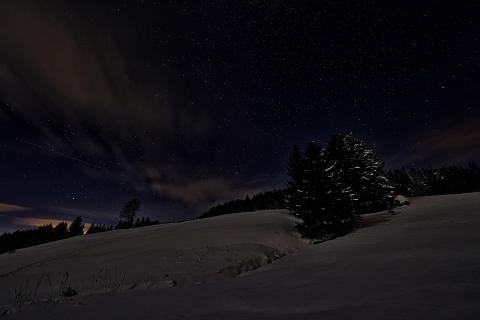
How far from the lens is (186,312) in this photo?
14.1 feet

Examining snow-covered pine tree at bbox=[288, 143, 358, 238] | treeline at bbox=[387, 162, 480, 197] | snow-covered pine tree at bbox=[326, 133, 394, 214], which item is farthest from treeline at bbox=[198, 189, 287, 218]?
snow-covered pine tree at bbox=[288, 143, 358, 238]

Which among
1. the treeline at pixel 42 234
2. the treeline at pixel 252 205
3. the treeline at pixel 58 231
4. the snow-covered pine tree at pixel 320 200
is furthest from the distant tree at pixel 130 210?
the snow-covered pine tree at pixel 320 200

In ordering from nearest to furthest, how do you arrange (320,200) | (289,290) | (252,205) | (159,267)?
(289,290)
(159,267)
(320,200)
(252,205)

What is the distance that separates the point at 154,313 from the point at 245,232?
1297cm

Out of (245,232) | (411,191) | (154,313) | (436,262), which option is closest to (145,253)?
(245,232)

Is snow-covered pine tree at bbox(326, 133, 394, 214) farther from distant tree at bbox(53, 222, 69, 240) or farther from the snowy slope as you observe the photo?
distant tree at bbox(53, 222, 69, 240)

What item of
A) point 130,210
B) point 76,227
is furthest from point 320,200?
point 76,227

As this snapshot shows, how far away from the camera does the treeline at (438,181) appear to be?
268ft

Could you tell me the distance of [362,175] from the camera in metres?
29.8

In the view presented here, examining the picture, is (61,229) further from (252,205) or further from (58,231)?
(252,205)

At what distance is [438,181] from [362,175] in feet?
280

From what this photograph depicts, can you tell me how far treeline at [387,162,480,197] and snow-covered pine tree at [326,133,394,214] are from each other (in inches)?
2189

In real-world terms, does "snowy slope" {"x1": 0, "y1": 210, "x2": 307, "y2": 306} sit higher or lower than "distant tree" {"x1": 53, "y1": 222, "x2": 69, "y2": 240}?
lower

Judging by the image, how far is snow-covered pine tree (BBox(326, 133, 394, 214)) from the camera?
97.1 feet
